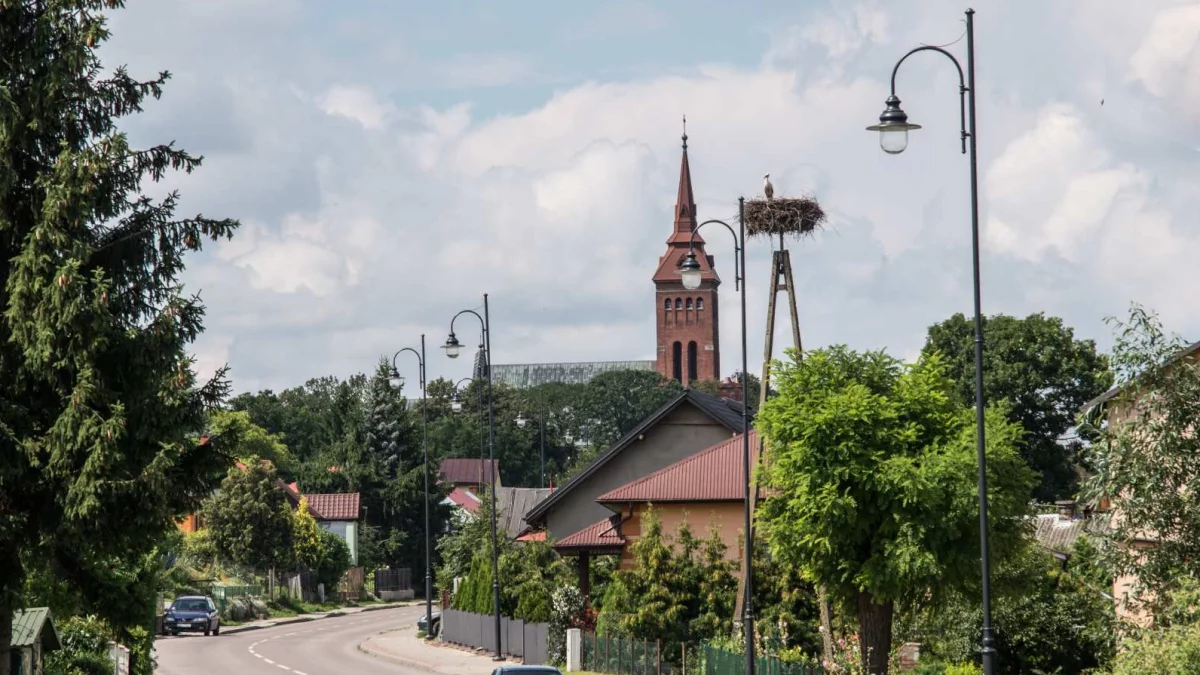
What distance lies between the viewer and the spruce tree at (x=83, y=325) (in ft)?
65.1

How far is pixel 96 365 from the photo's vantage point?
20453 millimetres

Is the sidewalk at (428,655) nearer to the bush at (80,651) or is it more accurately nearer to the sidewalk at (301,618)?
the bush at (80,651)

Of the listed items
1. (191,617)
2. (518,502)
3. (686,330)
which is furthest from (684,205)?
(191,617)

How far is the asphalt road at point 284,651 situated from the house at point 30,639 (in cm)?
1326

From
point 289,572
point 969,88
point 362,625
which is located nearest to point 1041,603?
point 969,88

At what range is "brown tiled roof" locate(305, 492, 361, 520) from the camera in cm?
9031

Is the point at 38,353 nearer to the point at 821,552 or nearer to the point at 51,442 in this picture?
the point at 51,442

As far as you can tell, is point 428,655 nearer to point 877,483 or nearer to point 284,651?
point 284,651

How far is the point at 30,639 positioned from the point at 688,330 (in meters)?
143

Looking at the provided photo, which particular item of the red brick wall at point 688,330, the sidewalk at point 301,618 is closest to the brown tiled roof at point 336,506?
the sidewalk at point 301,618

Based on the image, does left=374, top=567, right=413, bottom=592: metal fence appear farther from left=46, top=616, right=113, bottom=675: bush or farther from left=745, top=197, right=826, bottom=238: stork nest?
left=745, top=197, right=826, bottom=238: stork nest

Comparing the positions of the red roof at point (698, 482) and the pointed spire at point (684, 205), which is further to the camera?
the pointed spire at point (684, 205)

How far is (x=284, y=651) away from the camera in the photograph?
50.0 m

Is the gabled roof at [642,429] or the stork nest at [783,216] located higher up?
the stork nest at [783,216]
